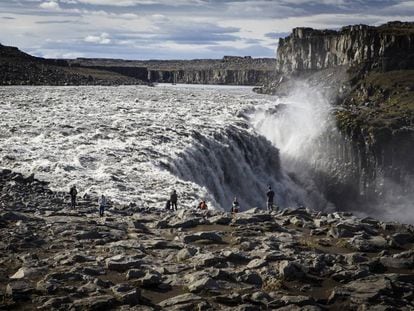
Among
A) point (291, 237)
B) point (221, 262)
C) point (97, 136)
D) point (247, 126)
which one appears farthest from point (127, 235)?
point (247, 126)

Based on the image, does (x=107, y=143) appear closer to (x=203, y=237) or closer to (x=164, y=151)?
(x=164, y=151)

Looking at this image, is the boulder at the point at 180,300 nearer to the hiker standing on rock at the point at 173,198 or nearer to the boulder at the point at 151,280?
the boulder at the point at 151,280

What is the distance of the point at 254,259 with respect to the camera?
21203mm

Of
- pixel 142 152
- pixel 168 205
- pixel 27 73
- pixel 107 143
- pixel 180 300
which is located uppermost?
pixel 27 73

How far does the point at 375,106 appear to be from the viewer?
419 ft

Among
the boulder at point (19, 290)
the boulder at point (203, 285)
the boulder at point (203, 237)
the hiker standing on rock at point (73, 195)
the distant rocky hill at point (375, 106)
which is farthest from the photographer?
the distant rocky hill at point (375, 106)

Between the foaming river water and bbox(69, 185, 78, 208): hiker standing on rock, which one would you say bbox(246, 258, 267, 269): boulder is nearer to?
bbox(69, 185, 78, 208): hiker standing on rock

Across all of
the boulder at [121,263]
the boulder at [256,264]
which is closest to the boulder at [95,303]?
the boulder at [121,263]

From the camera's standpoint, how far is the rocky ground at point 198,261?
1747 cm

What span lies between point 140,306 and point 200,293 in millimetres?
2152

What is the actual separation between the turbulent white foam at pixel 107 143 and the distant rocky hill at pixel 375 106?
23430 mm

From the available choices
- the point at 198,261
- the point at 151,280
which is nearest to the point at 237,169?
the point at 198,261

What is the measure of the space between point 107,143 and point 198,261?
3074 cm

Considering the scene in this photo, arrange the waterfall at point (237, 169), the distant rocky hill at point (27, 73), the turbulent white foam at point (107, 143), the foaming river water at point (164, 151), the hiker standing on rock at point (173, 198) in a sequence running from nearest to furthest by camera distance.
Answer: the hiker standing on rock at point (173, 198)
the turbulent white foam at point (107, 143)
the foaming river water at point (164, 151)
the waterfall at point (237, 169)
the distant rocky hill at point (27, 73)
